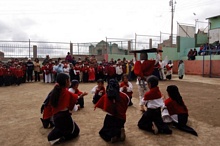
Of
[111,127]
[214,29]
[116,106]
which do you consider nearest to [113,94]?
[116,106]

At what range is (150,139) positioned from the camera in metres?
4.18

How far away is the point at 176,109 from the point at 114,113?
162 centimetres

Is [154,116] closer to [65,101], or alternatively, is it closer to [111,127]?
[111,127]

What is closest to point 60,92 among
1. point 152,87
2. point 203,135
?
point 152,87

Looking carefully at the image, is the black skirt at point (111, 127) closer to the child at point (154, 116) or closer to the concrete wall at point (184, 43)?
the child at point (154, 116)

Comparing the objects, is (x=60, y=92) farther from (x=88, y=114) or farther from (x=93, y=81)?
(x=93, y=81)

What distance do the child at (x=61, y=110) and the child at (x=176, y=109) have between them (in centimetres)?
225

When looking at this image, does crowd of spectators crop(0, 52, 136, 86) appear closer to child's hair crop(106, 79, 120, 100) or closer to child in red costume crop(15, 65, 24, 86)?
child in red costume crop(15, 65, 24, 86)

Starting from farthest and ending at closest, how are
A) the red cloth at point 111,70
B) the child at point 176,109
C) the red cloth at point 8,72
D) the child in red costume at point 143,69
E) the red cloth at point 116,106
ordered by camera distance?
the red cloth at point 111,70, the red cloth at point 8,72, the child in red costume at point 143,69, the child at point 176,109, the red cloth at point 116,106

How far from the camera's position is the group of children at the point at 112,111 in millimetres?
3998

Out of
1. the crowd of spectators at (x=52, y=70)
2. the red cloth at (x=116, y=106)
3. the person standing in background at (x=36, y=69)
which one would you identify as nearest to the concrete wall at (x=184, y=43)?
the crowd of spectators at (x=52, y=70)

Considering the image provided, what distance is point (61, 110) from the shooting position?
13.2 feet

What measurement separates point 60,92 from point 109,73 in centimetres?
1084


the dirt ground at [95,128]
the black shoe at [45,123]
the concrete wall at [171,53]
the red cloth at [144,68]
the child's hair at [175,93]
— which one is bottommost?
the dirt ground at [95,128]
